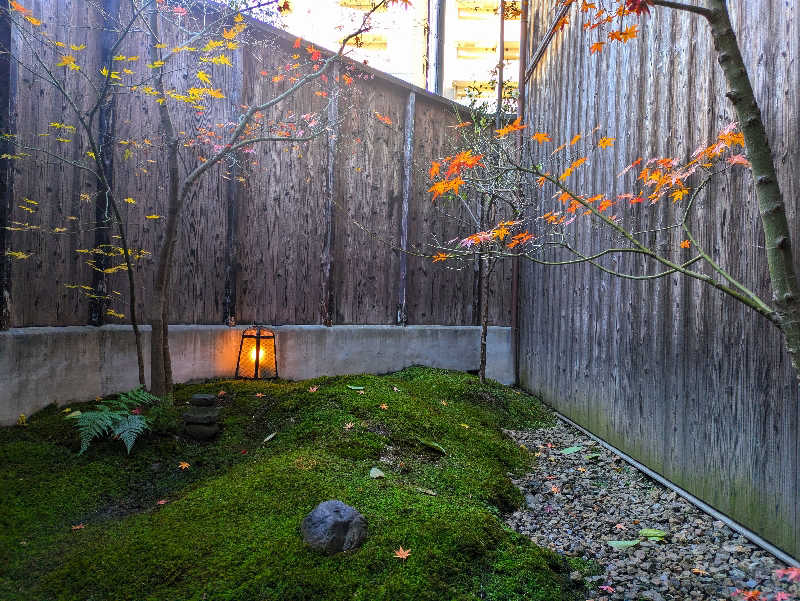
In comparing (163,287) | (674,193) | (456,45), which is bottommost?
(163,287)

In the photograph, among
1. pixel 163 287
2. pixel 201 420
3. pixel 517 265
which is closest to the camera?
pixel 201 420

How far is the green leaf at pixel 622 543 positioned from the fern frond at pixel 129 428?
2914 mm

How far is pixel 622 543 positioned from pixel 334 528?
1566mm

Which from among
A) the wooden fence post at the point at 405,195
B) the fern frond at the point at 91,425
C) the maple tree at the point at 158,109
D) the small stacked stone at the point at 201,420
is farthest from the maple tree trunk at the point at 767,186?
the wooden fence post at the point at 405,195

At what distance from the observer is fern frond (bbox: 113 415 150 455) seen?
10.4 feet

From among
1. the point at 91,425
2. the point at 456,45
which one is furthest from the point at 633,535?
the point at 456,45

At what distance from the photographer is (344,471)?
9.71ft

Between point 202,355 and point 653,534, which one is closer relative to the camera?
point 653,534

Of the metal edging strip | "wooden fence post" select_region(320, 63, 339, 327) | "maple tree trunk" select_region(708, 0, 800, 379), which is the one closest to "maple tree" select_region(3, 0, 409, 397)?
"wooden fence post" select_region(320, 63, 339, 327)

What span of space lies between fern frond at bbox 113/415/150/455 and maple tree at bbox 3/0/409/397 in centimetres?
62

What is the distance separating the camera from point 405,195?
6.49 meters

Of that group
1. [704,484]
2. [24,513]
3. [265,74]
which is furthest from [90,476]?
A: [265,74]

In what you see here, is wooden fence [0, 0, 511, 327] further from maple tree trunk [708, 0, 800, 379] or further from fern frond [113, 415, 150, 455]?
maple tree trunk [708, 0, 800, 379]

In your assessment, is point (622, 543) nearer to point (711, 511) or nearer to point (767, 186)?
point (711, 511)
